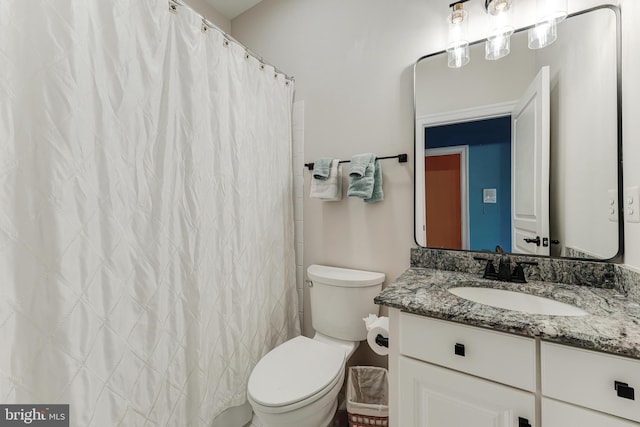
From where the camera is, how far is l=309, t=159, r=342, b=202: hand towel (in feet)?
5.18

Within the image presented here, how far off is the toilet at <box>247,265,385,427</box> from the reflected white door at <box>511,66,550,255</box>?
27.2 inches

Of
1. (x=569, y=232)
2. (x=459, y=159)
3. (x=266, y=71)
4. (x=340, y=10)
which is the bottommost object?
(x=569, y=232)

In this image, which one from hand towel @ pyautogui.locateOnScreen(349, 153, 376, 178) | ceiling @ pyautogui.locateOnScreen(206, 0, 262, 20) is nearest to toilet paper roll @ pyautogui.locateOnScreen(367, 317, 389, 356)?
hand towel @ pyautogui.locateOnScreen(349, 153, 376, 178)

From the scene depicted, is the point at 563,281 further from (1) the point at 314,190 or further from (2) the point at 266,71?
(2) the point at 266,71

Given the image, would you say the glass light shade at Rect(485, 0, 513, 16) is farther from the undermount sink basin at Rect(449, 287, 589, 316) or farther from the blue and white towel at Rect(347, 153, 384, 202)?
the undermount sink basin at Rect(449, 287, 589, 316)

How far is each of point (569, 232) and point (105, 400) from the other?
1.81m

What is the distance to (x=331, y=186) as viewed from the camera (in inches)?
62.1

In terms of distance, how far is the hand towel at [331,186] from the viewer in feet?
5.18

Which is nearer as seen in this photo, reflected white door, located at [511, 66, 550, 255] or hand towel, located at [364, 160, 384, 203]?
reflected white door, located at [511, 66, 550, 255]

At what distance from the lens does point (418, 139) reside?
141 cm

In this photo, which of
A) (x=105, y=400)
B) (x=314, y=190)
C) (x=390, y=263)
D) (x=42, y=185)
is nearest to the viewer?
(x=42, y=185)

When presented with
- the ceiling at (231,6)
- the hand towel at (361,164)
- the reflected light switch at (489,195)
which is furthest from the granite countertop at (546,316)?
the ceiling at (231,6)

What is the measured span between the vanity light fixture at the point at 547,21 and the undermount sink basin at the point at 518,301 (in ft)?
3.26

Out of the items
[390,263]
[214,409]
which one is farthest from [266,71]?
[214,409]
